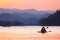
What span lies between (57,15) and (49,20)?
1.34 meters

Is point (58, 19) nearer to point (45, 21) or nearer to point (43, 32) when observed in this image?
point (45, 21)

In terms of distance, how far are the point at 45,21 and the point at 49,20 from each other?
0.79 metres

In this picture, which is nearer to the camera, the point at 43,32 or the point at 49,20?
the point at 43,32

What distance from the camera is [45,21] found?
3128cm

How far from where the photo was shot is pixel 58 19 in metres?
31.6

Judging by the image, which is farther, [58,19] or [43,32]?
[58,19]

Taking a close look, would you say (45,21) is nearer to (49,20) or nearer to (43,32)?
(49,20)

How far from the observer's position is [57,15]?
3092cm

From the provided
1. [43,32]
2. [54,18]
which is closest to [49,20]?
[54,18]

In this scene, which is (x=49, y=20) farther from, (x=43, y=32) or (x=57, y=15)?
(x=43, y=32)

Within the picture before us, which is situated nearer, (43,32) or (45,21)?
(43,32)

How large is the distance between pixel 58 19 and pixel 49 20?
0.95 m

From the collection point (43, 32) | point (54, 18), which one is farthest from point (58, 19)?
point (43, 32)

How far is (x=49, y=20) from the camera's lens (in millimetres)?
31938
